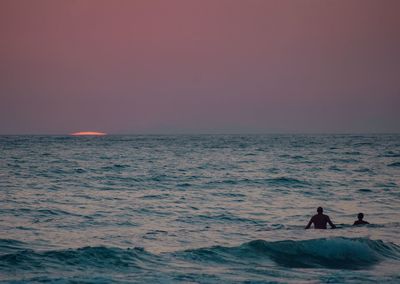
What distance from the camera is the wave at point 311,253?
15055mm

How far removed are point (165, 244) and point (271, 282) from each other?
5.49 metres

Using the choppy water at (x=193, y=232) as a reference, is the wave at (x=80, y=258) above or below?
above

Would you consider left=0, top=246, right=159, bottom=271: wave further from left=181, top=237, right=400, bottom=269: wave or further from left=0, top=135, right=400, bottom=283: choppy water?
left=181, top=237, right=400, bottom=269: wave

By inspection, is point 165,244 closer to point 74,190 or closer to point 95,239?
point 95,239

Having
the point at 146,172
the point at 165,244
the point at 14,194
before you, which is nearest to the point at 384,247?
the point at 165,244

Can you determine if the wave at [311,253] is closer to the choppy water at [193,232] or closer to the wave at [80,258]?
the choppy water at [193,232]

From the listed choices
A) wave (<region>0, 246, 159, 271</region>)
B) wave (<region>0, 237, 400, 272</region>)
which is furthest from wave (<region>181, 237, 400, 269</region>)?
wave (<region>0, 246, 159, 271</region>)

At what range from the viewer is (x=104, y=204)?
26.8 meters

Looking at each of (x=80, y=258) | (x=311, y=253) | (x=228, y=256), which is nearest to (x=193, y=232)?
(x=228, y=256)

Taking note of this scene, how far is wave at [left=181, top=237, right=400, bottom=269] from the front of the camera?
15055mm

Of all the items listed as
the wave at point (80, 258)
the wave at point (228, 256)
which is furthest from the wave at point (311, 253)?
the wave at point (80, 258)

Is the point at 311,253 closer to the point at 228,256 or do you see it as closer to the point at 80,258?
the point at 228,256

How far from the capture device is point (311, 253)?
16.0 meters

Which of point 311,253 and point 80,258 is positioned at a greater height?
point 80,258
